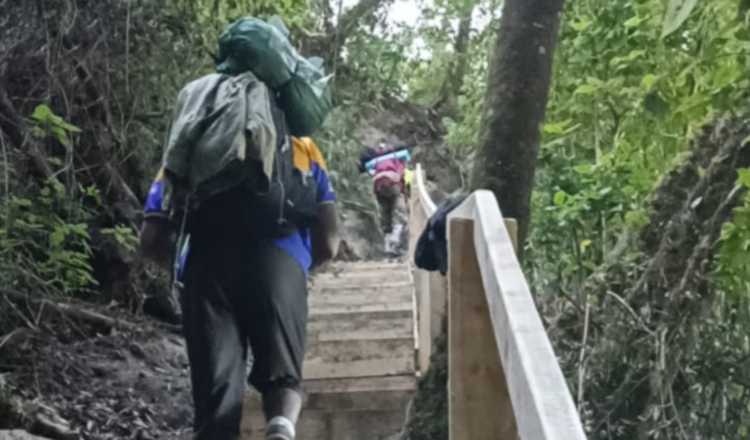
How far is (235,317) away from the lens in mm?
3203

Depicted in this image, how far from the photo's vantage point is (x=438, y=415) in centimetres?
365

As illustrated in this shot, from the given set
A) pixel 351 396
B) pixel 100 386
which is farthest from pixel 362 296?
pixel 100 386

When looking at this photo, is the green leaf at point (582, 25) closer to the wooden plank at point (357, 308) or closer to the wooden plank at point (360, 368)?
the wooden plank at point (360, 368)

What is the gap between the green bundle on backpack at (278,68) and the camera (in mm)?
3320

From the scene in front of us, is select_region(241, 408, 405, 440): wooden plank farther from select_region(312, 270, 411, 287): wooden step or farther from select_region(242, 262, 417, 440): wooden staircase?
select_region(312, 270, 411, 287): wooden step

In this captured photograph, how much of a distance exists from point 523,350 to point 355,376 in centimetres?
390

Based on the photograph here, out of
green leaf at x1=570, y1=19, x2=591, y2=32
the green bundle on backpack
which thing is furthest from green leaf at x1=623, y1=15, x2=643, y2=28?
the green bundle on backpack

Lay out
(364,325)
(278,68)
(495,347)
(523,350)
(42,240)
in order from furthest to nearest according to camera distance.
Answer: (364,325) → (42,240) → (278,68) → (495,347) → (523,350)

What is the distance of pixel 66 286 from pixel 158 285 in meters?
1.47

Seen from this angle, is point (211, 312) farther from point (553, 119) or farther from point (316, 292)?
point (316, 292)

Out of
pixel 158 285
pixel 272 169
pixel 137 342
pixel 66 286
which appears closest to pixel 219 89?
pixel 272 169

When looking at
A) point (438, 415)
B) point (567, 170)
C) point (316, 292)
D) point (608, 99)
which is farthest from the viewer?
point (316, 292)

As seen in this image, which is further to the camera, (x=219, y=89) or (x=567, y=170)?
(x=567, y=170)

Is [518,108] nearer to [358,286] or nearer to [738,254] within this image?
[738,254]
